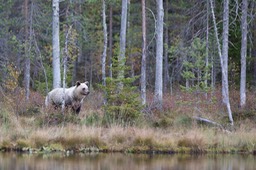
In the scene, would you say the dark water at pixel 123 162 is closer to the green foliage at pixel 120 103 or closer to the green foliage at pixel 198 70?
the green foliage at pixel 120 103

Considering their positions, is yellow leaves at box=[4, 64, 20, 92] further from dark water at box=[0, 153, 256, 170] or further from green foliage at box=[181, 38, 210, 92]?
green foliage at box=[181, 38, 210, 92]

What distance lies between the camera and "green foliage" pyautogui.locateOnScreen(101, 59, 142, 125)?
1800cm

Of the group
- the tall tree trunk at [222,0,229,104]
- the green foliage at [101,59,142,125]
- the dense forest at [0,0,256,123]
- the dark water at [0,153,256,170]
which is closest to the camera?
the dark water at [0,153,256,170]

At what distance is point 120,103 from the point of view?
18.3 metres

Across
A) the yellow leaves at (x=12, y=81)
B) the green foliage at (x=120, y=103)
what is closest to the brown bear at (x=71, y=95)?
the yellow leaves at (x=12, y=81)

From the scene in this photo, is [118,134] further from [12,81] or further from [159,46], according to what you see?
[159,46]

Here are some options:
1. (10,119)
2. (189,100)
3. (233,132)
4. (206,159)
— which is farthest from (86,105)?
(206,159)

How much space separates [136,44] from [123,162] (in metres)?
27.2

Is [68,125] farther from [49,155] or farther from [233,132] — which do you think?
[233,132]

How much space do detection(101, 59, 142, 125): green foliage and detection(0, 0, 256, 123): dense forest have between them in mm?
166

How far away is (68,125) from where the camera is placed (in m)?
17.3

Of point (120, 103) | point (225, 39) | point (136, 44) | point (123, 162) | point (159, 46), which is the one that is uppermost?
point (136, 44)

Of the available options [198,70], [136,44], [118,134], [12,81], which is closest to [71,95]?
[12,81]

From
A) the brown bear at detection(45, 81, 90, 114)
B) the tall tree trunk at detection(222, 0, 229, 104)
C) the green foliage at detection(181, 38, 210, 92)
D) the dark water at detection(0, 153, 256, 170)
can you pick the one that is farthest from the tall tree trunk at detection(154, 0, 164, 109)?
the dark water at detection(0, 153, 256, 170)
